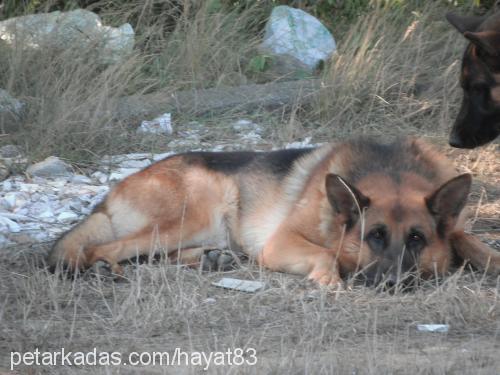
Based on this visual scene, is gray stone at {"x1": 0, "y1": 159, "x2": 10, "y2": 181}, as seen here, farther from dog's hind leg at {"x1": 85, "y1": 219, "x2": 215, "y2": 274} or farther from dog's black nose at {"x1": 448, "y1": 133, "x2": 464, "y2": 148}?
dog's black nose at {"x1": 448, "y1": 133, "x2": 464, "y2": 148}

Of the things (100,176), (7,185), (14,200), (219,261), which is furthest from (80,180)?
(219,261)

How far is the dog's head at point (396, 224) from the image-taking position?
184 inches

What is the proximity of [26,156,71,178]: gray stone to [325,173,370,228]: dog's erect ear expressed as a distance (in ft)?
9.85

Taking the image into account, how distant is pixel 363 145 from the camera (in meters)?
5.52

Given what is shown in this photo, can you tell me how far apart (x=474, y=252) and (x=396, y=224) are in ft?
2.29

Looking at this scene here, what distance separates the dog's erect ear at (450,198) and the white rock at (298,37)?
485 centimetres

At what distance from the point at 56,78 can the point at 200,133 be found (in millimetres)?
1457

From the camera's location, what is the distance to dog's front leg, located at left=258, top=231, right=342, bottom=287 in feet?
16.1

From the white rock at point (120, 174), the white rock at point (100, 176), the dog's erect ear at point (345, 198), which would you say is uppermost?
the dog's erect ear at point (345, 198)

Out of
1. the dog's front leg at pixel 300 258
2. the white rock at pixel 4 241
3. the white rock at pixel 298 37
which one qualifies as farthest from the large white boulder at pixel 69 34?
the dog's front leg at pixel 300 258

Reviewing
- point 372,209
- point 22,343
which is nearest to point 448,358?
point 372,209

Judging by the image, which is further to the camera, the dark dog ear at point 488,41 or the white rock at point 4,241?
the dark dog ear at point 488,41

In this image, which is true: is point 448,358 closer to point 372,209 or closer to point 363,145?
point 372,209

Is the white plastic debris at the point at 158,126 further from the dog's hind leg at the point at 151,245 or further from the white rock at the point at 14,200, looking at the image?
the dog's hind leg at the point at 151,245
